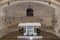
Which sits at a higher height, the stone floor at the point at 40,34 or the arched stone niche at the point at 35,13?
the arched stone niche at the point at 35,13

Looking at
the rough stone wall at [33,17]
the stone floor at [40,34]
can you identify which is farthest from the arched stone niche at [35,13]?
the stone floor at [40,34]

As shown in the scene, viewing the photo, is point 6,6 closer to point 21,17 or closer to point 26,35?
point 21,17

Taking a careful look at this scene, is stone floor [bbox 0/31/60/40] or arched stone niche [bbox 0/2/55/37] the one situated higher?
arched stone niche [bbox 0/2/55/37]

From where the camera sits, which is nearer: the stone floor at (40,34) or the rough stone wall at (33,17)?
the stone floor at (40,34)

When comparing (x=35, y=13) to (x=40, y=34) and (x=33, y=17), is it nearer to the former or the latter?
(x=33, y=17)

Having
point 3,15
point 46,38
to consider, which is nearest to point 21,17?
point 3,15

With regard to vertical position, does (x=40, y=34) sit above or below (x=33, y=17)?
below

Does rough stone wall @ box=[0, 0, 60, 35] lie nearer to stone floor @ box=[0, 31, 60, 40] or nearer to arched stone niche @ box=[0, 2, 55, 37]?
arched stone niche @ box=[0, 2, 55, 37]

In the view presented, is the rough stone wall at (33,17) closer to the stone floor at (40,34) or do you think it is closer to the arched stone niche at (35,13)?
the arched stone niche at (35,13)

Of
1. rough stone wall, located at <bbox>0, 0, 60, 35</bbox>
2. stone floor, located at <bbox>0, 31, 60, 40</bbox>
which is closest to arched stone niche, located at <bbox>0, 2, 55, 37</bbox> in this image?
rough stone wall, located at <bbox>0, 0, 60, 35</bbox>

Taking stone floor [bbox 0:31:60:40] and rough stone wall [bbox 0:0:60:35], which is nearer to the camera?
stone floor [bbox 0:31:60:40]

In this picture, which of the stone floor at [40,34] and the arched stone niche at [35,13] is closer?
the stone floor at [40,34]

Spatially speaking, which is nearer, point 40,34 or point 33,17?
point 40,34

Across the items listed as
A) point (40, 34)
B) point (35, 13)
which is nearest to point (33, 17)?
point (35, 13)
